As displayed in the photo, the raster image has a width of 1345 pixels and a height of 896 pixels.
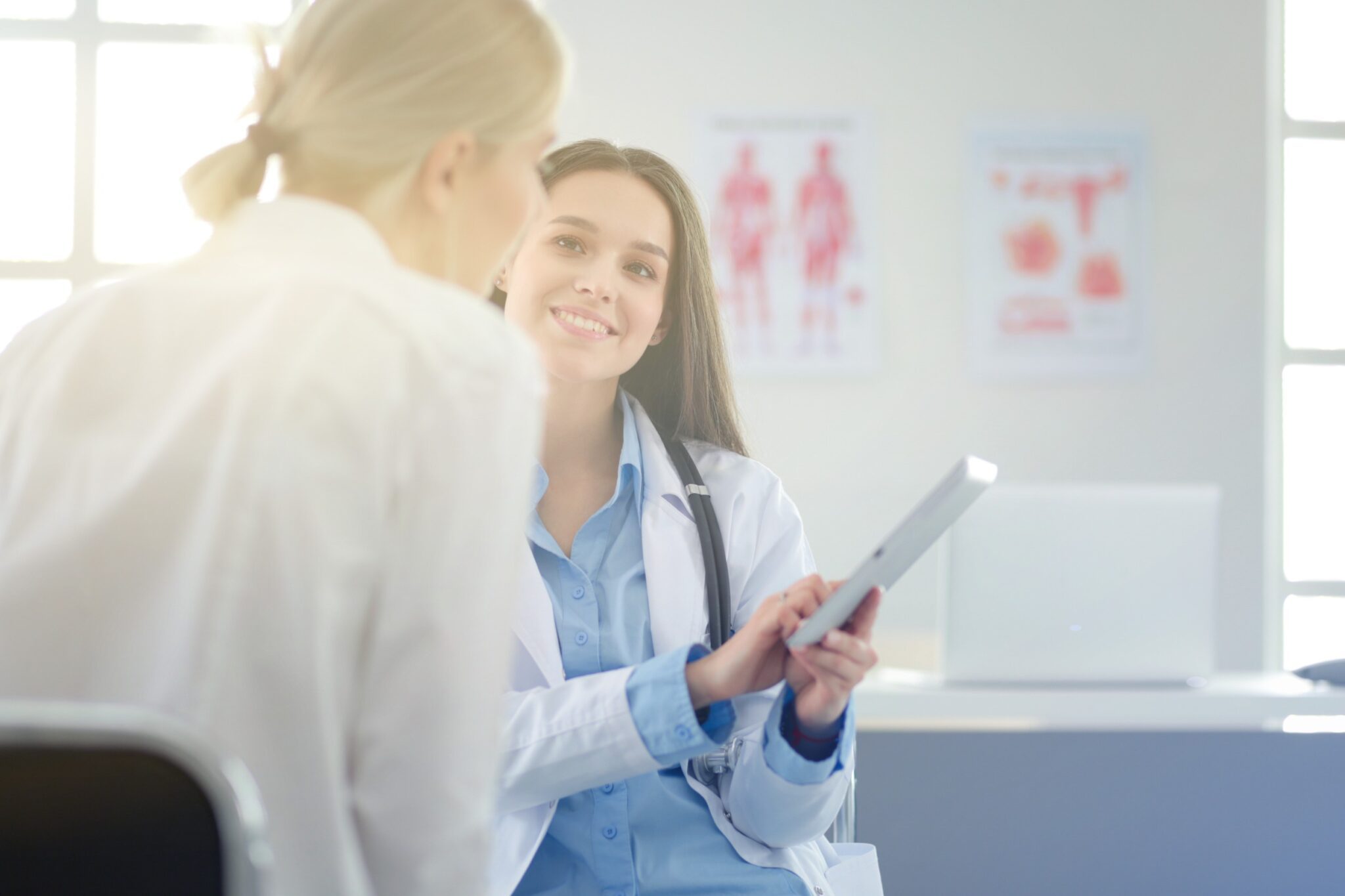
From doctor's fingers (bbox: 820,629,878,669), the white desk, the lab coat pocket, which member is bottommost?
the lab coat pocket

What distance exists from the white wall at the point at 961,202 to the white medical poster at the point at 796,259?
7 centimetres

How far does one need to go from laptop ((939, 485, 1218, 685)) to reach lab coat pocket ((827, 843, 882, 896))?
545 mm

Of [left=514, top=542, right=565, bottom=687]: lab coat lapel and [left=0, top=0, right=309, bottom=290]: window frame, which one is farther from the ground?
[left=0, top=0, right=309, bottom=290]: window frame

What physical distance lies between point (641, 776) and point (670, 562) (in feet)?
0.93

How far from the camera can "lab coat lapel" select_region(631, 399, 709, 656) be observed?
163 cm

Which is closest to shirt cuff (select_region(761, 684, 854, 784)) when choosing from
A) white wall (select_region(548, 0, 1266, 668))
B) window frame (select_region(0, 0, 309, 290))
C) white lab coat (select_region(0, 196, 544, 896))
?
white lab coat (select_region(0, 196, 544, 896))

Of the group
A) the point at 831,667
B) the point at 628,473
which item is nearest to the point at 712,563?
the point at 628,473

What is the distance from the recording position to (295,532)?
0.79 metres

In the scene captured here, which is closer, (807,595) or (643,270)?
(807,595)

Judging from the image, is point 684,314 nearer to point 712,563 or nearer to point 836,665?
point 712,563

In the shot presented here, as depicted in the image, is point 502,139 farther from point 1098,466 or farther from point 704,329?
point 1098,466

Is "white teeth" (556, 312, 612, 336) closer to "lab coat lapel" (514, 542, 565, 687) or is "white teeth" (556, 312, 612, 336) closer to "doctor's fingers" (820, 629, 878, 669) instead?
"lab coat lapel" (514, 542, 565, 687)

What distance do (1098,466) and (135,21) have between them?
3.76 meters

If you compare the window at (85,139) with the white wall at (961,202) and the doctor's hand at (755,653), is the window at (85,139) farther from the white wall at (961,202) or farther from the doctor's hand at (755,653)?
the doctor's hand at (755,653)
